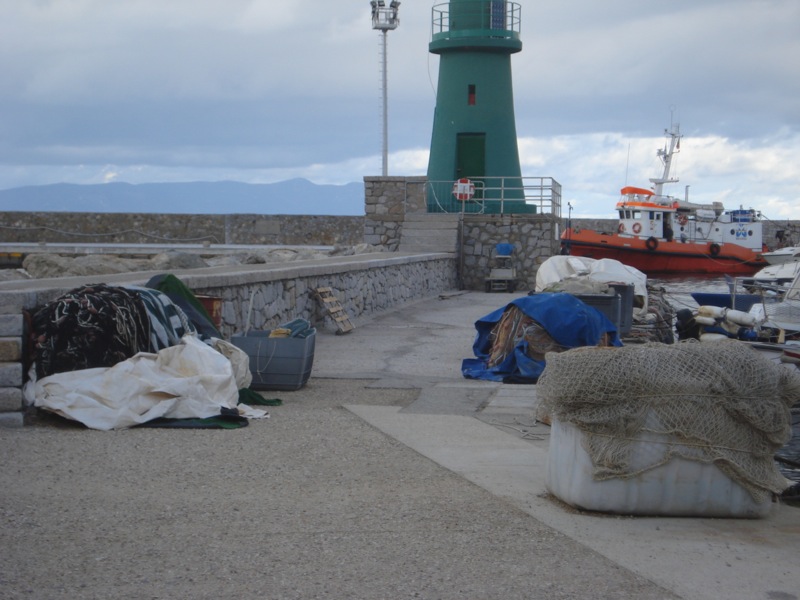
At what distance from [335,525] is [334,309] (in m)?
8.92

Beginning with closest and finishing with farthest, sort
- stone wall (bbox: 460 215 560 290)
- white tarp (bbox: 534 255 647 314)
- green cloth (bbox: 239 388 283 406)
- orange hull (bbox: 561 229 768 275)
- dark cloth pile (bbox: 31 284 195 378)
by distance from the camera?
dark cloth pile (bbox: 31 284 195 378), green cloth (bbox: 239 388 283 406), white tarp (bbox: 534 255 647 314), stone wall (bbox: 460 215 560 290), orange hull (bbox: 561 229 768 275)

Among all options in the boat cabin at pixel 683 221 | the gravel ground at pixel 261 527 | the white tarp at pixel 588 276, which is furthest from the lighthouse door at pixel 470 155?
the gravel ground at pixel 261 527

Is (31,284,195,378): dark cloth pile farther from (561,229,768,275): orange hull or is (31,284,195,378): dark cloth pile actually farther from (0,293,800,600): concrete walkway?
(561,229,768,275): orange hull

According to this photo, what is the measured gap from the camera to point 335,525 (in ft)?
14.6

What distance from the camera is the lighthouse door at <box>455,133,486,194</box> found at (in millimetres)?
26797

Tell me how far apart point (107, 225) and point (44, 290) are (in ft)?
91.1

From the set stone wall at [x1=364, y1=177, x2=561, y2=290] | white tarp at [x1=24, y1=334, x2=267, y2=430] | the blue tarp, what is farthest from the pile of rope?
stone wall at [x1=364, y1=177, x2=561, y2=290]

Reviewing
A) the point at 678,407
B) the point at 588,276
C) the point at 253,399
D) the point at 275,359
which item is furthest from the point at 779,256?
the point at 678,407

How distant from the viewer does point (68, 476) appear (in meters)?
5.10

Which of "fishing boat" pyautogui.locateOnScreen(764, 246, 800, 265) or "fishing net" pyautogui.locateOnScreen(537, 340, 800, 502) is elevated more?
"fishing net" pyautogui.locateOnScreen(537, 340, 800, 502)

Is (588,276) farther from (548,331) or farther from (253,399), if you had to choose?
(253,399)

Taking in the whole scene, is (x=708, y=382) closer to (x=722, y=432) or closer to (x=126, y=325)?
(x=722, y=432)

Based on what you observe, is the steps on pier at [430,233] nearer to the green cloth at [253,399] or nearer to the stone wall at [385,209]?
the stone wall at [385,209]

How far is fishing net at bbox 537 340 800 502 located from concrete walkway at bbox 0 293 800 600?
0.96 feet
